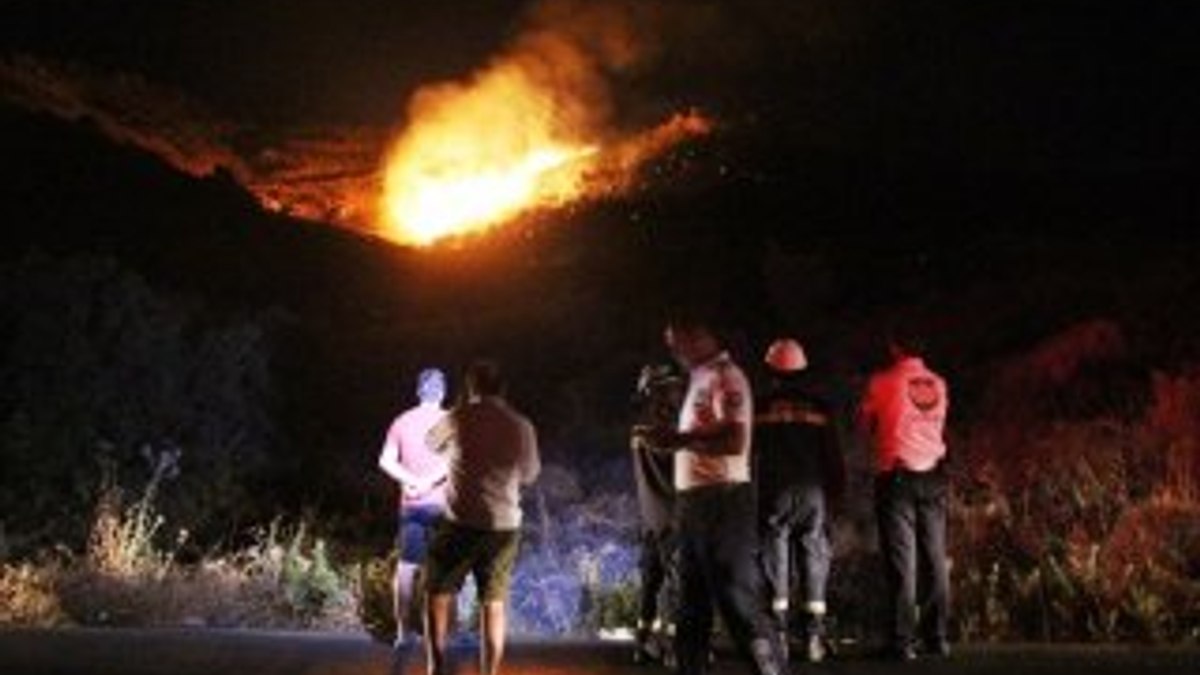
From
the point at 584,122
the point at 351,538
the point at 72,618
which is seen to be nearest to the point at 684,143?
the point at 584,122

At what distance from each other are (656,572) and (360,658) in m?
2.07

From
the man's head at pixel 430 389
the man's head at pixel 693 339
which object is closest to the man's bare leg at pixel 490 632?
the man's head at pixel 430 389

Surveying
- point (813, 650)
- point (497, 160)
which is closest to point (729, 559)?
point (813, 650)

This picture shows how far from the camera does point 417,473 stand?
11.3 meters

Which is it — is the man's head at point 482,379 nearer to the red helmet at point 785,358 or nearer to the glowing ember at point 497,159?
the red helmet at point 785,358

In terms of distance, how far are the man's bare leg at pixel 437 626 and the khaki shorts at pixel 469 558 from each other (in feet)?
0.19

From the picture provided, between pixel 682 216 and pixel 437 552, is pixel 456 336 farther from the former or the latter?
pixel 437 552

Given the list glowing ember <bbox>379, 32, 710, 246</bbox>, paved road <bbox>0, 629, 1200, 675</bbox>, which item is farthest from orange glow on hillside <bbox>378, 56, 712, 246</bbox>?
paved road <bbox>0, 629, 1200, 675</bbox>

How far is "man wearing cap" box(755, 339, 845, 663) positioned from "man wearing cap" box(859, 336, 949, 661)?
1.30 ft

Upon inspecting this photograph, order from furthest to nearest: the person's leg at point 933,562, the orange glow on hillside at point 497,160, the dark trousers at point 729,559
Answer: the orange glow on hillside at point 497,160 → the person's leg at point 933,562 → the dark trousers at point 729,559

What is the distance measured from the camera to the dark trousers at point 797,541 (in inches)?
454

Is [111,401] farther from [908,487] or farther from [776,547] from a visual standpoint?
[908,487]

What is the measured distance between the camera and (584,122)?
36219 mm

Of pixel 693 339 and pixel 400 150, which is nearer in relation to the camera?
pixel 693 339
